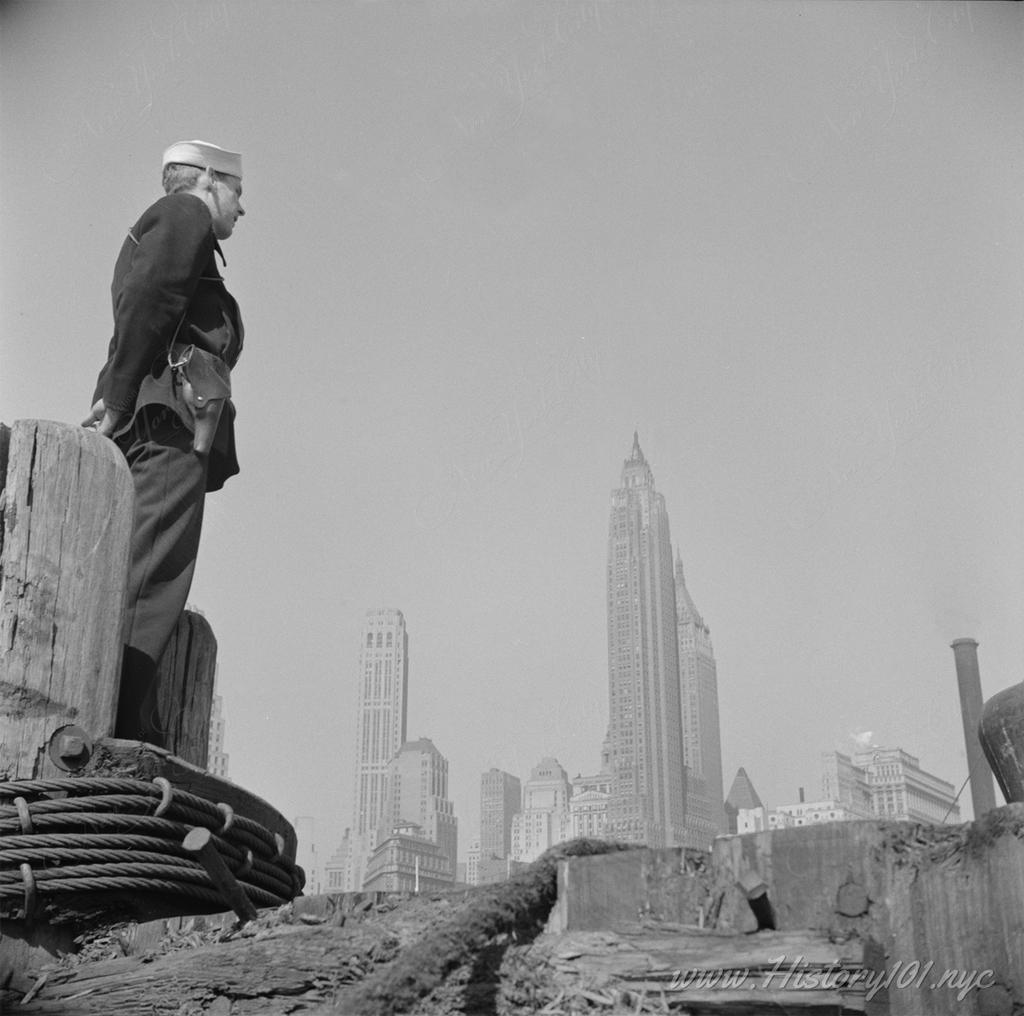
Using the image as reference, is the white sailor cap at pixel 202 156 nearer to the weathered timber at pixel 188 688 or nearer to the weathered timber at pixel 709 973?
the weathered timber at pixel 188 688

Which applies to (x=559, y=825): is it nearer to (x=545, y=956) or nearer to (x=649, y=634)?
(x=545, y=956)

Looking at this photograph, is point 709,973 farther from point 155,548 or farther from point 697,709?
point 697,709

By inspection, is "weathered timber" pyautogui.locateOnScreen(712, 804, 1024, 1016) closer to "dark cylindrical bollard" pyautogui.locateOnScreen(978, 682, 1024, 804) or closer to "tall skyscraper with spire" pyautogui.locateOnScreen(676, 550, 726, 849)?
"dark cylindrical bollard" pyautogui.locateOnScreen(978, 682, 1024, 804)

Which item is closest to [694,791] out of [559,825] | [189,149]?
[559,825]

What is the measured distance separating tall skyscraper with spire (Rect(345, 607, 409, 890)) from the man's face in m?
154

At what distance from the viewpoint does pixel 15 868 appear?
329cm

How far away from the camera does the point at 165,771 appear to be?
372 centimetres

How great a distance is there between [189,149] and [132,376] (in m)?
0.99

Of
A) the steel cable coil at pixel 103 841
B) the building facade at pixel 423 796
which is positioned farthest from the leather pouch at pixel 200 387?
the building facade at pixel 423 796

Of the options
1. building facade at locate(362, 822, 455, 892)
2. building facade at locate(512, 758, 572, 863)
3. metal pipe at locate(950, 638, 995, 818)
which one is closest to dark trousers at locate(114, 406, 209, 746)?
building facade at locate(362, 822, 455, 892)

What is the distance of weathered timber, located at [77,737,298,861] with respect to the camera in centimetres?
363

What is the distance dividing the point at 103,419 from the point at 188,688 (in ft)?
3.02
